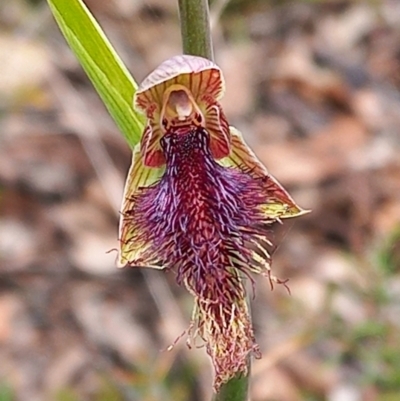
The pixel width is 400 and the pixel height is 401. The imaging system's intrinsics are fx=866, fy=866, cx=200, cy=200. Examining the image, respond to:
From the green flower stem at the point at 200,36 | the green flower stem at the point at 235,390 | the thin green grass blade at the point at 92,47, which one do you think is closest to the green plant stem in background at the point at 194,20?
the green flower stem at the point at 200,36

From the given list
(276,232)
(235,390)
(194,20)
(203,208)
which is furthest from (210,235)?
(276,232)

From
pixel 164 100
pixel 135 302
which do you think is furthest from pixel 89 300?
pixel 164 100

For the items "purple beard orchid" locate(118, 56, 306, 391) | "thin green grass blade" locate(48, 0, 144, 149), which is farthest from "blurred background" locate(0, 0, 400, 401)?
"thin green grass blade" locate(48, 0, 144, 149)

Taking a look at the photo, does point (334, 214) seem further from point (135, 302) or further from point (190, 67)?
point (190, 67)

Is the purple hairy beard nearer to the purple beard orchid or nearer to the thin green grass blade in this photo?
the purple beard orchid

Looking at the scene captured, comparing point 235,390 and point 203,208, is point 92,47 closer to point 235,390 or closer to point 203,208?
point 203,208

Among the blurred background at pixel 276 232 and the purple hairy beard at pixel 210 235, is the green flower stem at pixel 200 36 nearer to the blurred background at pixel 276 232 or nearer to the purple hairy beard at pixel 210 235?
the purple hairy beard at pixel 210 235
